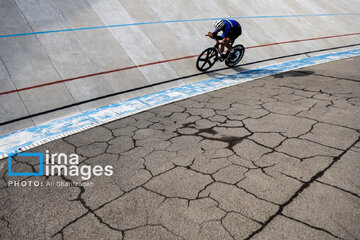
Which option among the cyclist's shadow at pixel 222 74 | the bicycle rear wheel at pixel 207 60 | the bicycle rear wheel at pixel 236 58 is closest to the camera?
the bicycle rear wheel at pixel 207 60

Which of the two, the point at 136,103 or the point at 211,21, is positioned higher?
the point at 211,21

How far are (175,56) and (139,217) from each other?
5743 mm

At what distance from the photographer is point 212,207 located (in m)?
2.72

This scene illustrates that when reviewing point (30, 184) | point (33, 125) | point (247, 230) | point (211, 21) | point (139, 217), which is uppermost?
point (211, 21)

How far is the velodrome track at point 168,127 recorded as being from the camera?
2.61 meters

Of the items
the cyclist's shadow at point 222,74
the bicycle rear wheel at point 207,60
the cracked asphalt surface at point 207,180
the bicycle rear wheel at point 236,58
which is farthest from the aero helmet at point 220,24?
the cracked asphalt surface at point 207,180

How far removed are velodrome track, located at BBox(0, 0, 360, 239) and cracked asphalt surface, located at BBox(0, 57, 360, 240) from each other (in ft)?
0.05

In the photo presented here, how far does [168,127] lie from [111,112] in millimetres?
1413

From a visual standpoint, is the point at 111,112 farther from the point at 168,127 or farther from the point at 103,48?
the point at 103,48

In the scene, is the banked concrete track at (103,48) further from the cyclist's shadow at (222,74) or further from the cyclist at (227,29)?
the cyclist at (227,29)

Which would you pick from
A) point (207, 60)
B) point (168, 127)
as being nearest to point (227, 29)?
point (207, 60)

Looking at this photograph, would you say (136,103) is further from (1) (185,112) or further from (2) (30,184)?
(2) (30,184)

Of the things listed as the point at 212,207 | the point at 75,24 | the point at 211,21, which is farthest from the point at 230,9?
the point at 212,207

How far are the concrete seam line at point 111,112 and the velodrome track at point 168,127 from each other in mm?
38
